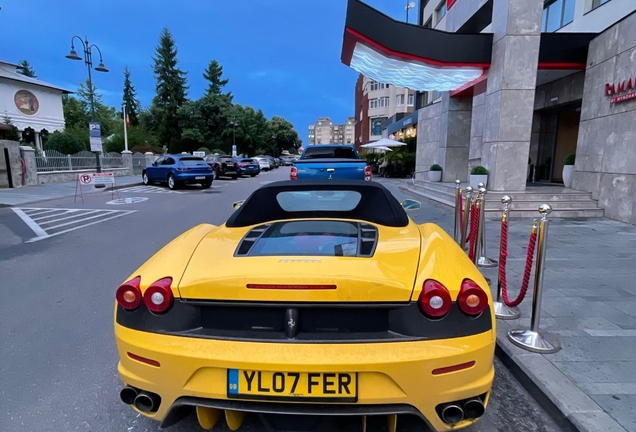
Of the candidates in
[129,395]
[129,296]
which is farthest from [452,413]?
[129,296]

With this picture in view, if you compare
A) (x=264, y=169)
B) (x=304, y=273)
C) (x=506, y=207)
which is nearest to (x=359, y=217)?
(x=304, y=273)

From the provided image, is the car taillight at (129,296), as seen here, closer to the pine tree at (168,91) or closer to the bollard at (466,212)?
the bollard at (466,212)

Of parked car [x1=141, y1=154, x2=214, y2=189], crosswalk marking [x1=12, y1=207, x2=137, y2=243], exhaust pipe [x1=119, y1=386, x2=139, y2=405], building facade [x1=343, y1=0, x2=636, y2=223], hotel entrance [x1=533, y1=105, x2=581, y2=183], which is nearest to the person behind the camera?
exhaust pipe [x1=119, y1=386, x2=139, y2=405]

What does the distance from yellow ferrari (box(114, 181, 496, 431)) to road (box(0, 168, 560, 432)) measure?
1.12ft

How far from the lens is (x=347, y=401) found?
1650 mm

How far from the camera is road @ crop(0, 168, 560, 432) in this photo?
2252 millimetres

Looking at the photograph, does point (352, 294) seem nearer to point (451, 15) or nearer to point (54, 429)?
point (54, 429)

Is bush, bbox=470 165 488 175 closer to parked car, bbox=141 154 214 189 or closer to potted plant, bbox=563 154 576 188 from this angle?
potted plant, bbox=563 154 576 188

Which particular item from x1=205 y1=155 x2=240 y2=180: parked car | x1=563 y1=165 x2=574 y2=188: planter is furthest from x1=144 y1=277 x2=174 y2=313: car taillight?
x1=205 y1=155 x2=240 y2=180: parked car

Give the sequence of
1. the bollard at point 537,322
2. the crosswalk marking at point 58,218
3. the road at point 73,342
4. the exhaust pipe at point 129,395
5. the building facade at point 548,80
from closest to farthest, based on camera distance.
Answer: the exhaust pipe at point 129,395 → the road at point 73,342 → the bollard at point 537,322 → the crosswalk marking at point 58,218 → the building facade at point 548,80

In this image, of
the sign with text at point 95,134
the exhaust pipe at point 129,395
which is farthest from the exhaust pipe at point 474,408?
the sign with text at point 95,134

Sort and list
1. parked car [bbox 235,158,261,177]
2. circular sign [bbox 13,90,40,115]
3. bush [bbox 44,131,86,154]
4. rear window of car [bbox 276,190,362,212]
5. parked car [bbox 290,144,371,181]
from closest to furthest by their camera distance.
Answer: rear window of car [bbox 276,190,362,212]
parked car [bbox 290,144,371,181]
bush [bbox 44,131,86,154]
parked car [bbox 235,158,261,177]
circular sign [bbox 13,90,40,115]

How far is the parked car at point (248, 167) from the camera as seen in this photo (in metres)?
30.0

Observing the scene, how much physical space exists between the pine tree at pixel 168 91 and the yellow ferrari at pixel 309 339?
2330 inches
